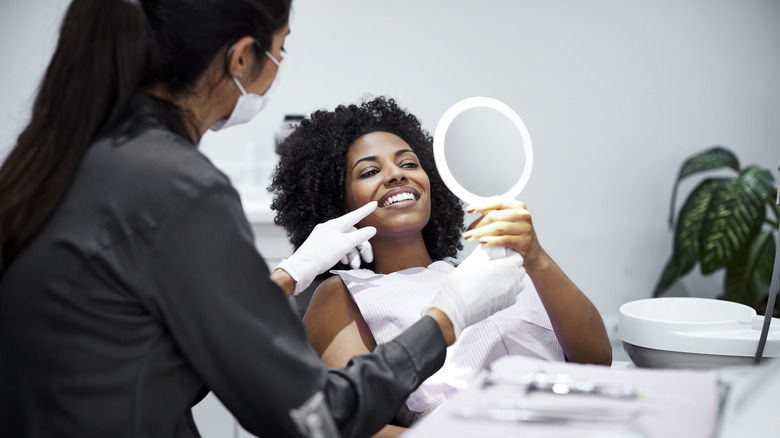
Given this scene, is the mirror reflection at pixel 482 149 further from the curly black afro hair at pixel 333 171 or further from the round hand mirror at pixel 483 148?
the curly black afro hair at pixel 333 171

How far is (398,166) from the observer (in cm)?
172

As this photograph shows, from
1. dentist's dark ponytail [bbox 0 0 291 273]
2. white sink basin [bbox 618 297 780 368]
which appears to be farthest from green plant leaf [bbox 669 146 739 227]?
dentist's dark ponytail [bbox 0 0 291 273]

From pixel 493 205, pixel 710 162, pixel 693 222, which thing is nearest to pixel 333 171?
pixel 493 205

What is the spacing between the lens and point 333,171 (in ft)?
6.09

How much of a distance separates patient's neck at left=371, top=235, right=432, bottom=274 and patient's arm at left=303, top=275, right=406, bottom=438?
0.17 meters

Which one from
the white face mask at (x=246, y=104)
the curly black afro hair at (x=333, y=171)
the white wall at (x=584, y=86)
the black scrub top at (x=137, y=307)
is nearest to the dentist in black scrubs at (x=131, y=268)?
the black scrub top at (x=137, y=307)

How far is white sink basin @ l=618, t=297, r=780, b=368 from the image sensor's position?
1376mm

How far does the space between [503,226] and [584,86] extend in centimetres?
178

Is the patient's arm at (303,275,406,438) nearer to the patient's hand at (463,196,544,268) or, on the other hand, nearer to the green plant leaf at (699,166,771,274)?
the patient's hand at (463,196,544,268)

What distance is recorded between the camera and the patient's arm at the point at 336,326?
150 centimetres

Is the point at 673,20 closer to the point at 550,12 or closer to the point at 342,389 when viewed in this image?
the point at 550,12

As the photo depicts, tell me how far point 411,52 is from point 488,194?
5.09 ft

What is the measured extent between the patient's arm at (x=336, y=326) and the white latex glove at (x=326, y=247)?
5cm

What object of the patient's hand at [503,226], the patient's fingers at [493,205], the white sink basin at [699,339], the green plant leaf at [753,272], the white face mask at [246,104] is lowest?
the green plant leaf at [753,272]
